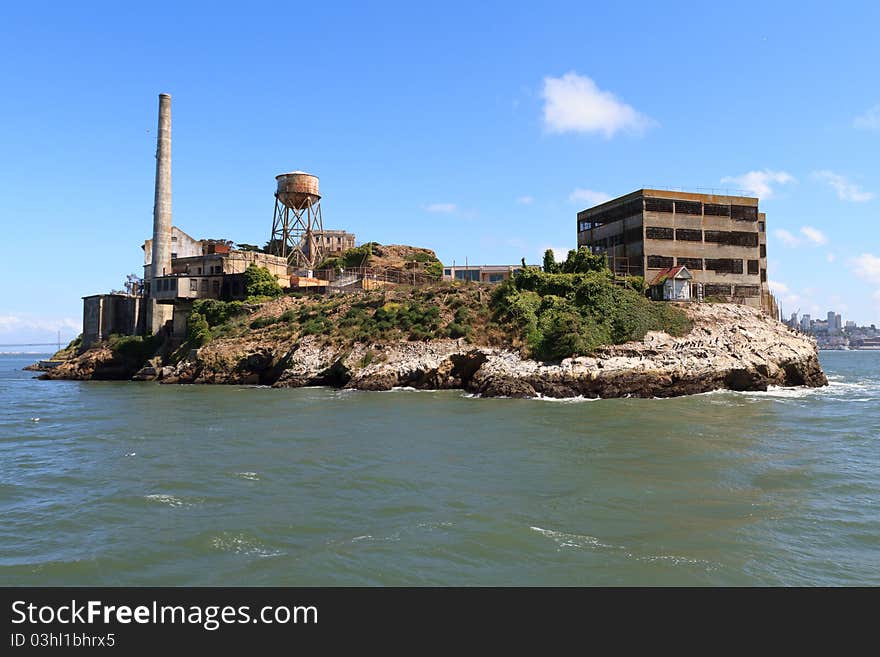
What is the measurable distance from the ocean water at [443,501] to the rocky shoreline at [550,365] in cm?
1164

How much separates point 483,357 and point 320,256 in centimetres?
4595

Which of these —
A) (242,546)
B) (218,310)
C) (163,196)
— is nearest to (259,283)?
(218,310)

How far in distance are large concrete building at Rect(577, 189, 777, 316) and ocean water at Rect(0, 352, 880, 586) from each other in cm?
3236

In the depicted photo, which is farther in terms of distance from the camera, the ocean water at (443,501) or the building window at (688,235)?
the building window at (688,235)

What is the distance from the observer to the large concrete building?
57750 mm

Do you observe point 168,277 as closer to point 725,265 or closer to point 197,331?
point 197,331

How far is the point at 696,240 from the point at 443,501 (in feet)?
174

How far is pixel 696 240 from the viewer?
58781 millimetres

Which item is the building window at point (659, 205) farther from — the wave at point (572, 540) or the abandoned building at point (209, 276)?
the wave at point (572, 540)

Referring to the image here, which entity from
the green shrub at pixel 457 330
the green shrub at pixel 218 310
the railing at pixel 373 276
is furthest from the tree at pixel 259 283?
the green shrub at pixel 457 330

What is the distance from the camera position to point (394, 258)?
80312mm

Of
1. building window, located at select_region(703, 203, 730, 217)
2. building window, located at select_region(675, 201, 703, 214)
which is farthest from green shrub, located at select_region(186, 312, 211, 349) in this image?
building window, located at select_region(703, 203, 730, 217)

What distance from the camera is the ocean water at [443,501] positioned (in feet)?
32.1

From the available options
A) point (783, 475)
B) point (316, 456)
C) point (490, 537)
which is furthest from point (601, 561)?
point (316, 456)
